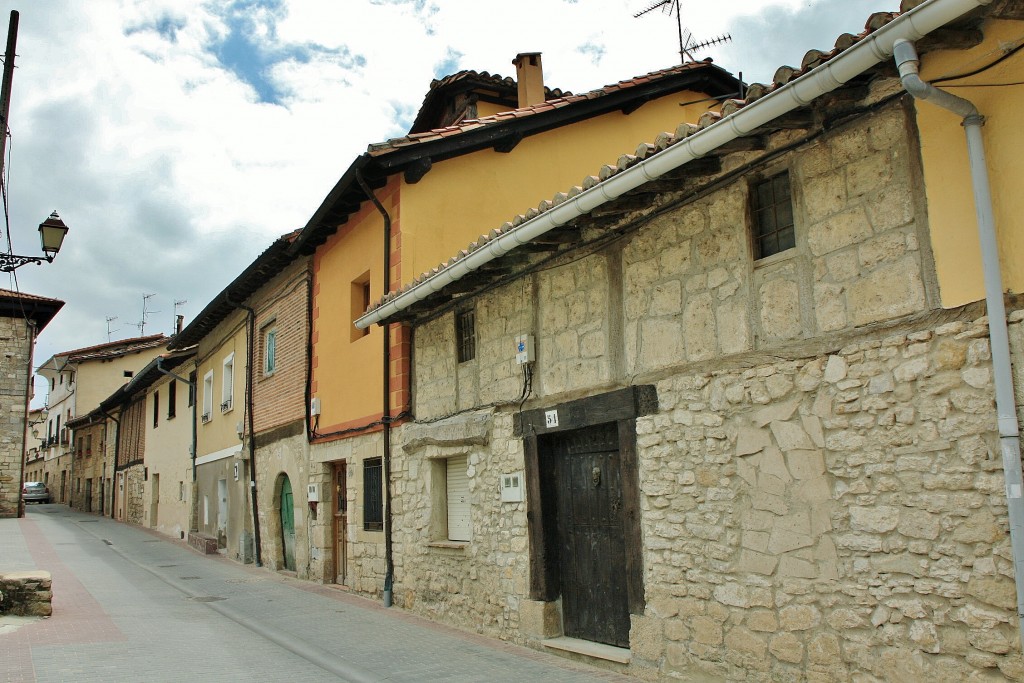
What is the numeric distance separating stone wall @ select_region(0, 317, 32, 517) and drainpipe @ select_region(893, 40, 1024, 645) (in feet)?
94.9

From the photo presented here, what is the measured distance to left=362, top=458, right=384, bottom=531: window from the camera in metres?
11.2

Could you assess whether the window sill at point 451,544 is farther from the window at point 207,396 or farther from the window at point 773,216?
the window at point 207,396

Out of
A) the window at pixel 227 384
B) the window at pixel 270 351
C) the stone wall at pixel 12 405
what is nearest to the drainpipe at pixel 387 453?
the window at pixel 270 351

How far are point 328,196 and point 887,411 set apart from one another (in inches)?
339

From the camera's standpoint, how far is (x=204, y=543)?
63.4 feet

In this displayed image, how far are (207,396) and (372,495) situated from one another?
36.2ft

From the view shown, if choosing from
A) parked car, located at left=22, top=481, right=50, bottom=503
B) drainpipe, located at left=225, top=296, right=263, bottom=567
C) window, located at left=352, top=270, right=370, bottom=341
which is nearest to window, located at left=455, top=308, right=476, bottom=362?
window, located at left=352, top=270, right=370, bottom=341

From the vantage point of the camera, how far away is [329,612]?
10.5 m

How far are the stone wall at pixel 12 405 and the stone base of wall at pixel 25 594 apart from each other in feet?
66.0

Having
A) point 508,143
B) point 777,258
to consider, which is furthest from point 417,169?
point 777,258

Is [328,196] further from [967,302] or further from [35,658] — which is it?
[967,302]

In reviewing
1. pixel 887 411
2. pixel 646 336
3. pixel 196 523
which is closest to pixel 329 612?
pixel 646 336

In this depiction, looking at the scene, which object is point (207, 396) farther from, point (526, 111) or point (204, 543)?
point (526, 111)

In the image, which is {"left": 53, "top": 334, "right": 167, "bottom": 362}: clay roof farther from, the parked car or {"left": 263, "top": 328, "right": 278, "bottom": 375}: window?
{"left": 263, "top": 328, "right": 278, "bottom": 375}: window
